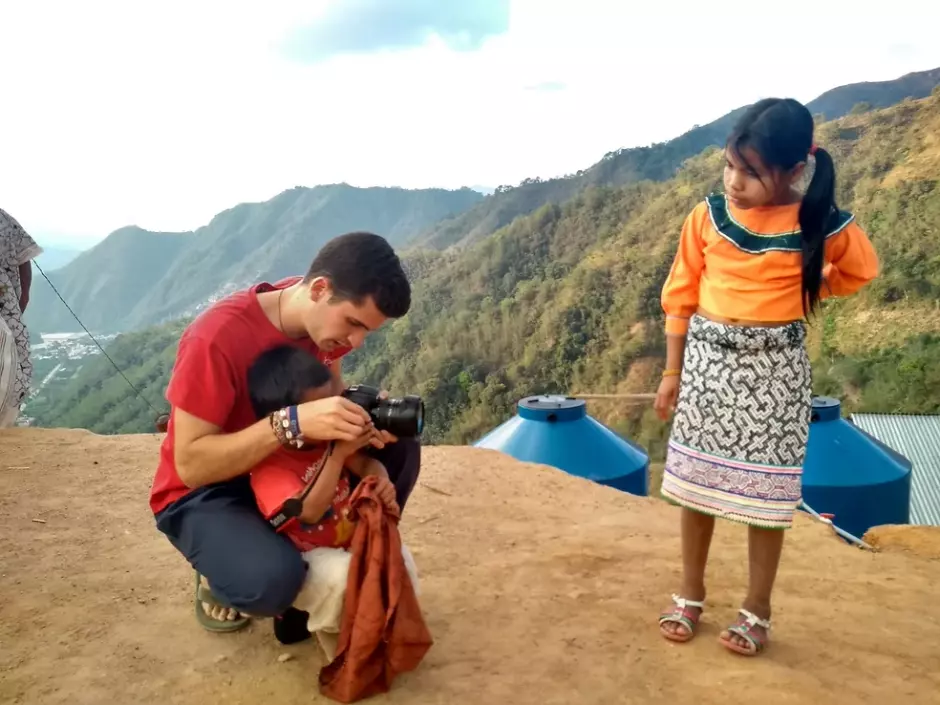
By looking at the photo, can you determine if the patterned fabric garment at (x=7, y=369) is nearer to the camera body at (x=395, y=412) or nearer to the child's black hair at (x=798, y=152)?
the camera body at (x=395, y=412)

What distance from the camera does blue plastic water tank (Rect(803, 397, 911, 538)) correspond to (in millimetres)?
4801

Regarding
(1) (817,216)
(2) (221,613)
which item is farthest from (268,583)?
(1) (817,216)

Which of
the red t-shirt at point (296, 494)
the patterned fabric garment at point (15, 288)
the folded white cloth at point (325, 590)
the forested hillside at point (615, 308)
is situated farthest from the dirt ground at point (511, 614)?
the forested hillside at point (615, 308)

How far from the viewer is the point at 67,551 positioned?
2.94m

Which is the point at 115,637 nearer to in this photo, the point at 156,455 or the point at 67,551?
the point at 67,551

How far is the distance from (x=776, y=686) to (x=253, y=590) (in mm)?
1314

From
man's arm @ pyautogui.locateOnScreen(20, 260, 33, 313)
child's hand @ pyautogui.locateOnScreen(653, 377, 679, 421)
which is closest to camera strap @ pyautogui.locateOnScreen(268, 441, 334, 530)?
child's hand @ pyautogui.locateOnScreen(653, 377, 679, 421)

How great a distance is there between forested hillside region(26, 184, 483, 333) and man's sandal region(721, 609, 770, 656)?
126 feet

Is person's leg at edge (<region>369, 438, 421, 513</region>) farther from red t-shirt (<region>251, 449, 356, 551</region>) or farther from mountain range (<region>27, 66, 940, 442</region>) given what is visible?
mountain range (<region>27, 66, 940, 442</region>)

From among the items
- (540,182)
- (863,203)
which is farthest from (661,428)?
(540,182)

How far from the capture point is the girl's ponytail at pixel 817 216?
1826mm

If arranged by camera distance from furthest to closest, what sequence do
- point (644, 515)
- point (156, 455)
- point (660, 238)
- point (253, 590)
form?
1. point (660, 238)
2. point (156, 455)
3. point (644, 515)
4. point (253, 590)

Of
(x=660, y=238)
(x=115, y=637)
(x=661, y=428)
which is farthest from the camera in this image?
(x=660, y=238)

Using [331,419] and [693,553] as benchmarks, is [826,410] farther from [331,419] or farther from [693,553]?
[331,419]
